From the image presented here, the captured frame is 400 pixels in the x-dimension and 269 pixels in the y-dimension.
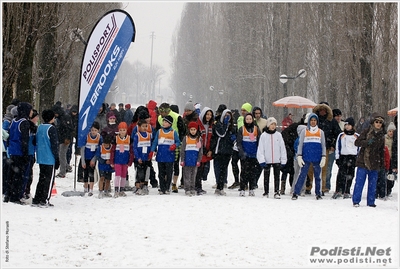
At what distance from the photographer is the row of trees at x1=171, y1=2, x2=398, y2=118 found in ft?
76.8

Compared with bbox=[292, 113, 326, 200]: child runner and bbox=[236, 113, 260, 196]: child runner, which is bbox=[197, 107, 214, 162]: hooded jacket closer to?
bbox=[236, 113, 260, 196]: child runner

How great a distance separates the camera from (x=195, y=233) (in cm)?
900

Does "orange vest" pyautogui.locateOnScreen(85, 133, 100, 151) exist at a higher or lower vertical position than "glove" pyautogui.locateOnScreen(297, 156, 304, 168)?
higher

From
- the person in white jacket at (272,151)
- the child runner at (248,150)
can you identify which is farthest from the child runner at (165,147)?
the person in white jacket at (272,151)

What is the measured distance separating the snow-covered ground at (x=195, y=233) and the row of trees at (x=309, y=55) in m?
12.9

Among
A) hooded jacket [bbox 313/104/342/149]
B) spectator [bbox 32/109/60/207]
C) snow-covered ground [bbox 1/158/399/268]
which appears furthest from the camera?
hooded jacket [bbox 313/104/342/149]

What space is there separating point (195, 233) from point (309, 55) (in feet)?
81.4

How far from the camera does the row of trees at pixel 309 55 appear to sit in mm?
23406

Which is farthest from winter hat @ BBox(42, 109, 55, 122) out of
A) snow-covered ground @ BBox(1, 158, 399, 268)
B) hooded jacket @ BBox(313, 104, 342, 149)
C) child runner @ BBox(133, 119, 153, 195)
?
hooded jacket @ BBox(313, 104, 342, 149)

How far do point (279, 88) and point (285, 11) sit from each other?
4448 mm

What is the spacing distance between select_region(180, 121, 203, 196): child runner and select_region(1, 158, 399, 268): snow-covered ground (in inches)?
26.0

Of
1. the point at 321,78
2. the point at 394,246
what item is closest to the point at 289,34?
the point at 321,78

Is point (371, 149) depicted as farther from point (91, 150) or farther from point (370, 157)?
point (91, 150)

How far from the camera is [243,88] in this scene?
43.0 m
